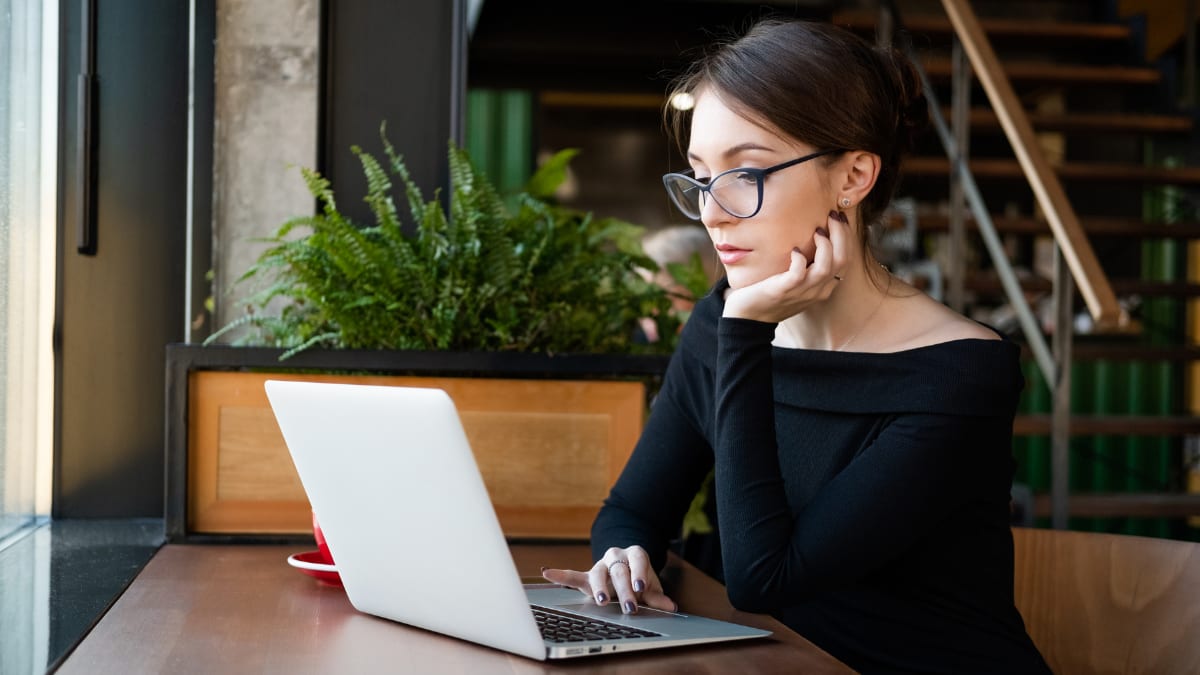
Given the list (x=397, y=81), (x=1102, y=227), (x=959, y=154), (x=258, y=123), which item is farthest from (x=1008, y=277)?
(x=258, y=123)

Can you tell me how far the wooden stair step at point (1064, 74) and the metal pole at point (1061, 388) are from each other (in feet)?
5.68

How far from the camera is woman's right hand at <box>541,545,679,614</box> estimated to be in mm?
1269

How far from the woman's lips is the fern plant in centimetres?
45

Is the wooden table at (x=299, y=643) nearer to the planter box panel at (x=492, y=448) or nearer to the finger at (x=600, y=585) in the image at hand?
the finger at (x=600, y=585)

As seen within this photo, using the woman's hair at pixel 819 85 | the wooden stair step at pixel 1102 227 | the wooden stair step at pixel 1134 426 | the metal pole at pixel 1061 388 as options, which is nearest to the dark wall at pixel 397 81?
the woman's hair at pixel 819 85

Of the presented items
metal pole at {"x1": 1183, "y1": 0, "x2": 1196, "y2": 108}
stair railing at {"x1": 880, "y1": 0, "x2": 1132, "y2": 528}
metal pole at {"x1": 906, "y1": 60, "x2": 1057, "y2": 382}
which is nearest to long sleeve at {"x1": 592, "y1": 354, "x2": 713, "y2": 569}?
stair railing at {"x1": 880, "y1": 0, "x2": 1132, "y2": 528}

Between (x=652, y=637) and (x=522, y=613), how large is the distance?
15 centimetres

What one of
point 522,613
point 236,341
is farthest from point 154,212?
point 522,613

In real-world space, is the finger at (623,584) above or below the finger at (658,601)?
above

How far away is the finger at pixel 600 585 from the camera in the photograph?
127 centimetres

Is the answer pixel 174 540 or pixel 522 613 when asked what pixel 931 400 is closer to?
pixel 522 613

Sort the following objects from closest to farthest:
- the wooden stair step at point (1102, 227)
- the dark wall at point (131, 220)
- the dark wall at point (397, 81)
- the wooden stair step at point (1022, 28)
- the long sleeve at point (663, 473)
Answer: the long sleeve at point (663, 473) → the dark wall at point (131, 220) → the dark wall at point (397, 81) → the wooden stair step at point (1102, 227) → the wooden stair step at point (1022, 28)

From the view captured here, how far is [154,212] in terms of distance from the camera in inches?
83.2

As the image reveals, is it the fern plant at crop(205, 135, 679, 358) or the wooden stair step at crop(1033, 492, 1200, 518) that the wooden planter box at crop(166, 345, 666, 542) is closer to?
the fern plant at crop(205, 135, 679, 358)
